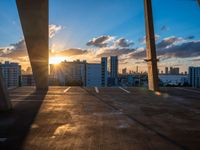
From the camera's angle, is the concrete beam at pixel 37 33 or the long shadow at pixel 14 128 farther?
the concrete beam at pixel 37 33

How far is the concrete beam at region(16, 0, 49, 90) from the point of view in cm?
997

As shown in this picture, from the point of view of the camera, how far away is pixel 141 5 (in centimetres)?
1412

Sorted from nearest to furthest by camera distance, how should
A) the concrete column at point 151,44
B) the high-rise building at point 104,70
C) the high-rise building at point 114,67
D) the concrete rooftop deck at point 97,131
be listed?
the concrete rooftop deck at point 97,131 < the concrete column at point 151,44 < the high-rise building at point 104,70 < the high-rise building at point 114,67

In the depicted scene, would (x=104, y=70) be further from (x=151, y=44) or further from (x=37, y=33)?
(x=37, y=33)

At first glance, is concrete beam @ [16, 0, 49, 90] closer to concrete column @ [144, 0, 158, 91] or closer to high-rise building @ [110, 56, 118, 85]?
concrete column @ [144, 0, 158, 91]

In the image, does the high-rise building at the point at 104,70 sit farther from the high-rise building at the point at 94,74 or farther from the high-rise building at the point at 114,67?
the high-rise building at the point at 114,67

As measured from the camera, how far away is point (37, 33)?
1121cm

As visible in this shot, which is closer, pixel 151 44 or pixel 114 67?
pixel 151 44

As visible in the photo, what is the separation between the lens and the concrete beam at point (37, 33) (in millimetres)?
9969

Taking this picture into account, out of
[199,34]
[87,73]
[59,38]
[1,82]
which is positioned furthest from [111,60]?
[1,82]

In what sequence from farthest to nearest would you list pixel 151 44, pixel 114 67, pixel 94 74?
pixel 114 67, pixel 94 74, pixel 151 44

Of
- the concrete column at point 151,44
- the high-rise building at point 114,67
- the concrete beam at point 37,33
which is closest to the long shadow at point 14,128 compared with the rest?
the concrete beam at point 37,33

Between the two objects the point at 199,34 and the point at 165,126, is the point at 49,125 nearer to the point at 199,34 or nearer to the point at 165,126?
the point at 165,126

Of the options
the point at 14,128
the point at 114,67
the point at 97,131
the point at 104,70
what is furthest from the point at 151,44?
the point at 114,67
